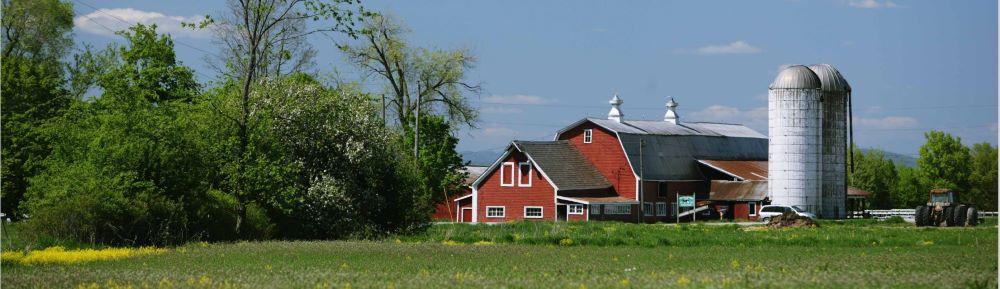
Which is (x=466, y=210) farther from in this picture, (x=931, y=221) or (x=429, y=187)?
(x=931, y=221)

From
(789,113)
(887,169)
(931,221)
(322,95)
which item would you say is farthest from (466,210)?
(887,169)

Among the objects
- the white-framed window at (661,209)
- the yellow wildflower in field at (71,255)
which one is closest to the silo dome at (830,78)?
the white-framed window at (661,209)

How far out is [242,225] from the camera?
42.9 metres

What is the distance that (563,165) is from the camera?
84812 mm

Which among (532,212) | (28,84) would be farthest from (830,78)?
(28,84)

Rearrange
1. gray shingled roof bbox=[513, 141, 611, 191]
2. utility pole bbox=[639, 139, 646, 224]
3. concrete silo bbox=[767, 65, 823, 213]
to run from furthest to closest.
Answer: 1. utility pole bbox=[639, 139, 646, 224]
2. gray shingled roof bbox=[513, 141, 611, 191]
3. concrete silo bbox=[767, 65, 823, 213]

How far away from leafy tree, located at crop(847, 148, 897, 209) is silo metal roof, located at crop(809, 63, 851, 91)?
1365 inches

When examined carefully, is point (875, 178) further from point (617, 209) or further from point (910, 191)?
point (617, 209)

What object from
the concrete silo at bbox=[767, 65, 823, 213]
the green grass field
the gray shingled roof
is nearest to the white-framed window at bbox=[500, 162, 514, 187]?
the gray shingled roof

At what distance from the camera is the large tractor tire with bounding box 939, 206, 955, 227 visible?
64750 millimetres

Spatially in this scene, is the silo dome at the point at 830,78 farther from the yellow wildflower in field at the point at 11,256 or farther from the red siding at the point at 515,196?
the yellow wildflower in field at the point at 11,256

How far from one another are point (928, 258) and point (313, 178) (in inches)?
965

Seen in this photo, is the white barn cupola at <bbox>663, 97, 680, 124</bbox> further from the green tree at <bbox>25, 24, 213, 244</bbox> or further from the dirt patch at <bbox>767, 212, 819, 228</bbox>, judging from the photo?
the green tree at <bbox>25, 24, 213, 244</bbox>

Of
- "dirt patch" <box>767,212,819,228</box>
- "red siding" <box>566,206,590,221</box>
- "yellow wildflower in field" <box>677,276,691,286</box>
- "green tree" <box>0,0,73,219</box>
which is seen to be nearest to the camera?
"yellow wildflower in field" <box>677,276,691,286</box>
